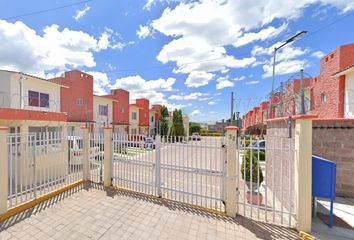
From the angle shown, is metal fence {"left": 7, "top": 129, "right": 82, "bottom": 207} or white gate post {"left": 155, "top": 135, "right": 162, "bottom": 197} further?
white gate post {"left": 155, "top": 135, "right": 162, "bottom": 197}

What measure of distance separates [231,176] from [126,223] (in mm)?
2736

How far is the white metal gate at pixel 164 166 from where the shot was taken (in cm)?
544

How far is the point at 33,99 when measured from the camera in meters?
15.5

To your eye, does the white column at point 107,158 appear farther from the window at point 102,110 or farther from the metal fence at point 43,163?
the window at point 102,110

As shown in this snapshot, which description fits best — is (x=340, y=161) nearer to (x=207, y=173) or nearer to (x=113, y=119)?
(x=207, y=173)

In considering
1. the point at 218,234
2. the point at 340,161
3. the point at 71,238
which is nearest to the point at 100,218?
the point at 71,238

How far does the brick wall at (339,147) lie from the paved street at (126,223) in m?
3.45

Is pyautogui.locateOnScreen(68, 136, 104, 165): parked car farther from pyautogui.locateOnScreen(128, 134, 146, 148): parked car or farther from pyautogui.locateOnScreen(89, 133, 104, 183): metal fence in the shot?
pyautogui.locateOnScreen(128, 134, 146, 148): parked car

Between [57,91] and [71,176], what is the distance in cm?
1303

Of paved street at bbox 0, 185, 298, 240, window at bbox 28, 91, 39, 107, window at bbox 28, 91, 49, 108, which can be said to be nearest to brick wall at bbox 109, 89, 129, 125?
window at bbox 28, 91, 49, 108

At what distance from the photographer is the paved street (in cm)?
414

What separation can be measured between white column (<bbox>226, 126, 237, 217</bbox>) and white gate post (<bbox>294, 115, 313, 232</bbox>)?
1.34 metres

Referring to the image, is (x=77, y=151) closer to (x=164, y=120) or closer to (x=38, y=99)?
(x=38, y=99)

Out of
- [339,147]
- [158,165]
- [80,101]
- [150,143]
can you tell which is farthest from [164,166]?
[80,101]
